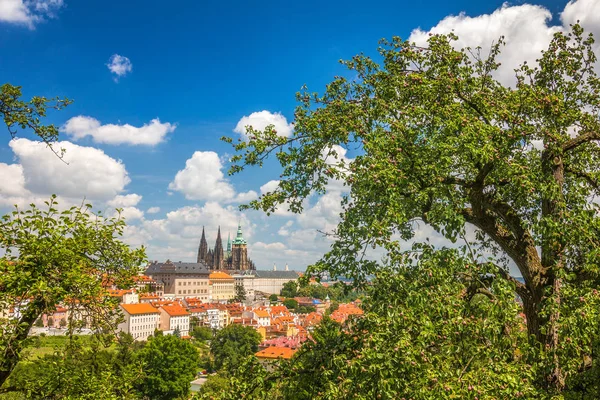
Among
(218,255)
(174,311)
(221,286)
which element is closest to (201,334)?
(174,311)

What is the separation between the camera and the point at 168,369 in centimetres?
3744

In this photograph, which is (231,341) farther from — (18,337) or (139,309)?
(18,337)

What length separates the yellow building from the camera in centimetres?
13600

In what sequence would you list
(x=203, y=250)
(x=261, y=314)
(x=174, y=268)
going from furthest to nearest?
1. (x=203, y=250)
2. (x=174, y=268)
3. (x=261, y=314)

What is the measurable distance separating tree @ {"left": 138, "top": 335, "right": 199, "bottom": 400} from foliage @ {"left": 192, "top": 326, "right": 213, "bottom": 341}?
3858 centimetres

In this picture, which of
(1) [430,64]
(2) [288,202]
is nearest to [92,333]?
(2) [288,202]

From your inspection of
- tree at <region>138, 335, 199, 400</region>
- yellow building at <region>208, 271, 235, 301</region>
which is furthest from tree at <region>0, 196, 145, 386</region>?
yellow building at <region>208, 271, 235, 301</region>

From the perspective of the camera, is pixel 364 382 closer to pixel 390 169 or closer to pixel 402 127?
pixel 390 169

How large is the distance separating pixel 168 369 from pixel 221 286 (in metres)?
103

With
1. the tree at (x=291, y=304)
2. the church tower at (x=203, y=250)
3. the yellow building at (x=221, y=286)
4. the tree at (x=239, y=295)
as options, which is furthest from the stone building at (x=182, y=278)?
the church tower at (x=203, y=250)

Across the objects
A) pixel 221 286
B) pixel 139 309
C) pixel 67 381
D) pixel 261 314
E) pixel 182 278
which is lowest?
pixel 261 314

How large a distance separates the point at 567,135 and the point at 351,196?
2757 millimetres

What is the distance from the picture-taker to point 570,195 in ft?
18.3

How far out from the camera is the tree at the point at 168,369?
121 feet
